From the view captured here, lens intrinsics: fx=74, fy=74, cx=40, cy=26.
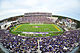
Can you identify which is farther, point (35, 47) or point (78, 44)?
point (78, 44)

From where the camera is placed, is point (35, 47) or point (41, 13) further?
point (41, 13)

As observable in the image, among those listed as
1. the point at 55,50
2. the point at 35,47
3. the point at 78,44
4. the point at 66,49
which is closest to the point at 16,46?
the point at 35,47

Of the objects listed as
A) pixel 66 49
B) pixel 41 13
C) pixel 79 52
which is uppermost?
pixel 41 13

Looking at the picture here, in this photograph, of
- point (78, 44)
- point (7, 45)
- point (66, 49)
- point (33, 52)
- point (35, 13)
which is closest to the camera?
point (33, 52)

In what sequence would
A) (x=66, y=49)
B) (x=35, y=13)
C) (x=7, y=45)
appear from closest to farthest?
1. (x=66, y=49)
2. (x=7, y=45)
3. (x=35, y=13)

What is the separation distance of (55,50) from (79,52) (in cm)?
474

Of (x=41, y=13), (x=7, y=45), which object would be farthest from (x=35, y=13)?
(x=7, y=45)

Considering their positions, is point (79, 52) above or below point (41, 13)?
below

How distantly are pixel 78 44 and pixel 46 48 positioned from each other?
7.39 m

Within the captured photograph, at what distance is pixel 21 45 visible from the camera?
43.8 ft

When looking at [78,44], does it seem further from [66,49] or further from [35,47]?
[35,47]

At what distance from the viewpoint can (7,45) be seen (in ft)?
45.0

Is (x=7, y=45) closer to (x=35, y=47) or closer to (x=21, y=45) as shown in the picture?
(x=21, y=45)

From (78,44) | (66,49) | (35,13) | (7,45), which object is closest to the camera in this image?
(66,49)
